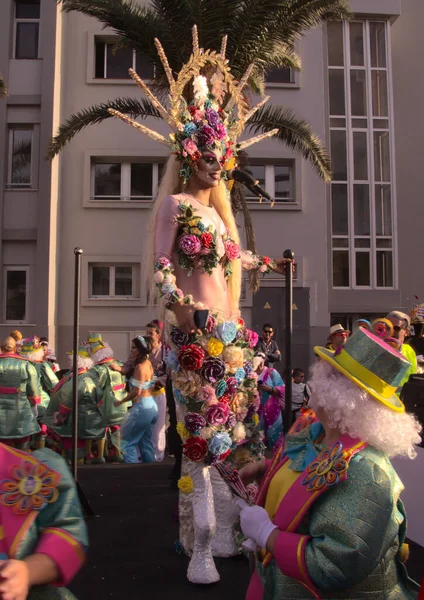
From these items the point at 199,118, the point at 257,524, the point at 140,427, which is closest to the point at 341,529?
the point at 257,524

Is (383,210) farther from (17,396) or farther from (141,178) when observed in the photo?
(17,396)

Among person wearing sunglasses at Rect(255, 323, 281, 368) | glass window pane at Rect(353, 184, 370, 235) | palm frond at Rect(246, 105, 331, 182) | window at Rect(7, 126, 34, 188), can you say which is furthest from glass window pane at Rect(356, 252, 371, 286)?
window at Rect(7, 126, 34, 188)

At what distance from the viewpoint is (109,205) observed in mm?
15789

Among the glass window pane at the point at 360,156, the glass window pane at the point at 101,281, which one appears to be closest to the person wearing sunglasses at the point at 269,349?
the glass window pane at the point at 101,281

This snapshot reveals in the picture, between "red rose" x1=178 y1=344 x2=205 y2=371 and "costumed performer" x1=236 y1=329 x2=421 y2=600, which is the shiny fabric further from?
"costumed performer" x1=236 y1=329 x2=421 y2=600

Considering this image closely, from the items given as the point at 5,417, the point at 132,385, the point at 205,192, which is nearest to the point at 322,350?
the point at 205,192

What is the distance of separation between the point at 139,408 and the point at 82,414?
762 millimetres

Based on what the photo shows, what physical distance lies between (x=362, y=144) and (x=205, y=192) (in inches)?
600

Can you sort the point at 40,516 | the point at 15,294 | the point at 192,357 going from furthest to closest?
1. the point at 15,294
2. the point at 192,357
3. the point at 40,516

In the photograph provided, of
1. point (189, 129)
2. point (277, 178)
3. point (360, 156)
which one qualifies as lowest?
point (189, 129)

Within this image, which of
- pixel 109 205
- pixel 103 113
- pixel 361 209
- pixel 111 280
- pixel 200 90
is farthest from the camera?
pixel 361 209

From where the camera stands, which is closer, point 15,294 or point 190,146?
point 190,146

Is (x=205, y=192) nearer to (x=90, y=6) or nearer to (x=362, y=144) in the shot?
(x=90, y=6)

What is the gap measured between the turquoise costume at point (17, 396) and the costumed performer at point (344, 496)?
5.80 metres
